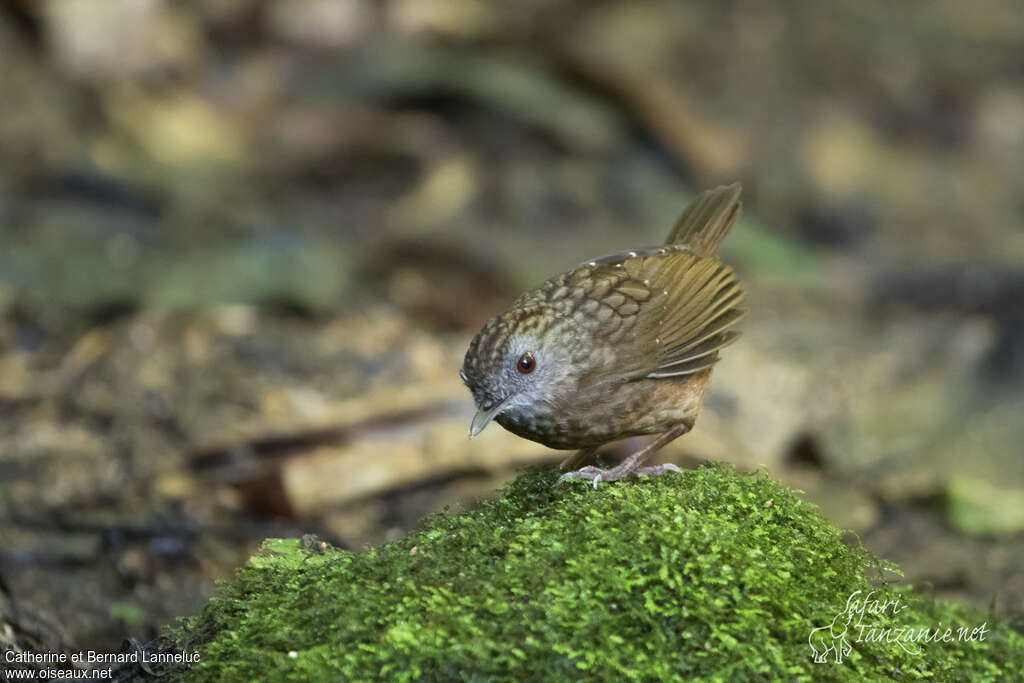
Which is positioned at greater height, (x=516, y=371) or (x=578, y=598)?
(x=516, y=371)

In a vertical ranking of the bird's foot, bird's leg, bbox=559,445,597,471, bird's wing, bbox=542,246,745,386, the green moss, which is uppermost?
bird's wing, bbox=542,246,745,386

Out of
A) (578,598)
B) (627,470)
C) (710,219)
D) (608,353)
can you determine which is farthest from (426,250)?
(578,598)

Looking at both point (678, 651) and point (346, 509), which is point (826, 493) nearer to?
point (346, 509)

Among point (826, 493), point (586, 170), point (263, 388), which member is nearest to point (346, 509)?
point (263, 388)

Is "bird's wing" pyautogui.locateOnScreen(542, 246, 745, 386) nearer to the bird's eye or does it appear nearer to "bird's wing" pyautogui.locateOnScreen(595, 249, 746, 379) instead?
"bird's wing" pyautogui.locateOnScreen(595, 249, 746, 379)

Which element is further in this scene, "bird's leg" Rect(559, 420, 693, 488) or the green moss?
"bird's leg" Rect(559, 420, 693, 488)

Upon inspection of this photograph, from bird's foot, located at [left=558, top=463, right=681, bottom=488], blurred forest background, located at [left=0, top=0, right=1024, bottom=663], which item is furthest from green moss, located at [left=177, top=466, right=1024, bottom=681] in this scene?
blurred forest background, located at [left=0, top=0, right=1024, bottom=663]

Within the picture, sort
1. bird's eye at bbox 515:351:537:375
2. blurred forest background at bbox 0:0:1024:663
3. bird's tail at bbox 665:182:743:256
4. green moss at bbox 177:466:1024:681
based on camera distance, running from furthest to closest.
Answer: blurred forest background at bbox 0:0:1024:663
bird's tail at bbox 665:182:743:256
bird's eye at bbox 515:351:537:375
green moss at bbox 177:466:1024:681

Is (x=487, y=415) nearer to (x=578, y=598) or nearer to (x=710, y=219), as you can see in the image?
(x=578, y=598)
